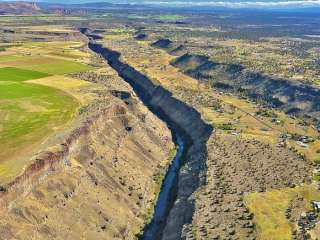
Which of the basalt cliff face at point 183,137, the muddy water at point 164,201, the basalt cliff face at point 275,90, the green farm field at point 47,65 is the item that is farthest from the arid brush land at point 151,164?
the green farm field at point 47,65

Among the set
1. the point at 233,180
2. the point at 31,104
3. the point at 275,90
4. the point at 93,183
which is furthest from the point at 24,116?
the point at 275,90

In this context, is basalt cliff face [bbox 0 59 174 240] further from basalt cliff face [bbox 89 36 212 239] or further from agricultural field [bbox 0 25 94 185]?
basalt cliff face [bbox 89 36 212 239]

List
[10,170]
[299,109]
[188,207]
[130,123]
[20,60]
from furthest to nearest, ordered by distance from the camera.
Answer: [20,60] → [299,109] → [130,123] → [188,207] → [10,170]

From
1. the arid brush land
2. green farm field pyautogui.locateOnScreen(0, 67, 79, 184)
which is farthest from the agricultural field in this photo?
the arid brush land

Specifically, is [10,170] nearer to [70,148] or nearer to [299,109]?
[70,148]

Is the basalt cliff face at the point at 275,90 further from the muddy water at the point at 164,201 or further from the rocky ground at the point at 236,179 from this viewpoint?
the muddy water at the point at 164,201

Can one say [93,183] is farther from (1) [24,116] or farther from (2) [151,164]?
(1) [24,116]

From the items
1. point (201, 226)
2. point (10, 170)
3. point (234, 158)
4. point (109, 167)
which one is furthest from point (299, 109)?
point (10, 170)
